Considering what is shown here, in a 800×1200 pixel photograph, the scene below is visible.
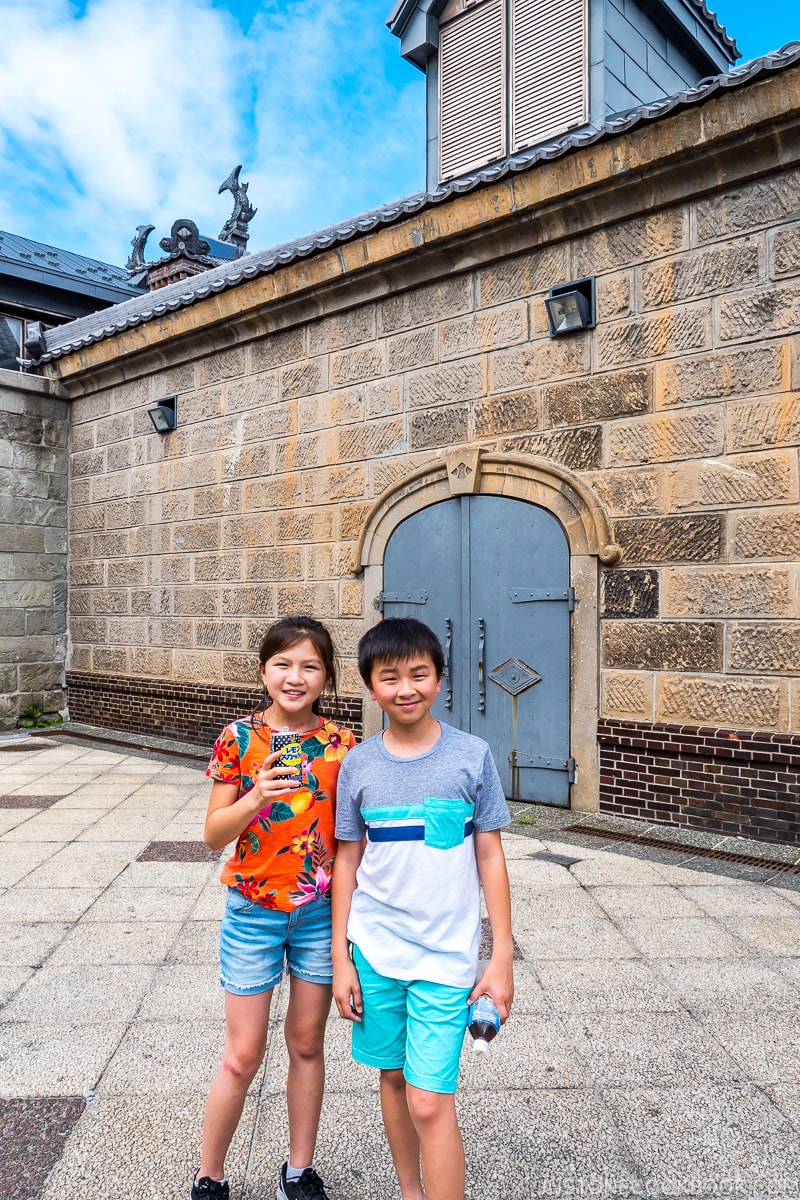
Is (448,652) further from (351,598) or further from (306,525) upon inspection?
(306,525)

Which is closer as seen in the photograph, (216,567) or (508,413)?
(508,413)

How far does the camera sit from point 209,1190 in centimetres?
184

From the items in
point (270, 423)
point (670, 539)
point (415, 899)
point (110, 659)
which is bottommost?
point (110, 659)

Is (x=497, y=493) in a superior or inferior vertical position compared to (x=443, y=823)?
superior

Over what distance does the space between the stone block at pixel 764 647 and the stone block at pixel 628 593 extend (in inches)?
21.8

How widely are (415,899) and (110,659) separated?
345 inches

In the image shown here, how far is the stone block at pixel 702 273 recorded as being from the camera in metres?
5.08

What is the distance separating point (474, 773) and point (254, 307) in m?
7.09

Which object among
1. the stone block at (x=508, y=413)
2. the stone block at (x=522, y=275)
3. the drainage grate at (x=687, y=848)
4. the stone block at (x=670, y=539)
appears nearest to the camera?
the drainage grate at (x=687, y=848)

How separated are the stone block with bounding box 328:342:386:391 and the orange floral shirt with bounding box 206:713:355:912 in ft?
18.5

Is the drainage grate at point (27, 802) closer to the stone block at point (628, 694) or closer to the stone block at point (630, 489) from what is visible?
the stone block at point (628, 694)

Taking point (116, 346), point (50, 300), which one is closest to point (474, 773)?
point (116, 346)

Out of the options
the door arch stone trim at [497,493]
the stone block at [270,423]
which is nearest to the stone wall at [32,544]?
the stone block at [270,423]

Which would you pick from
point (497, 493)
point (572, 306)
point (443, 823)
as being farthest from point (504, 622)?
point (443, 823)
